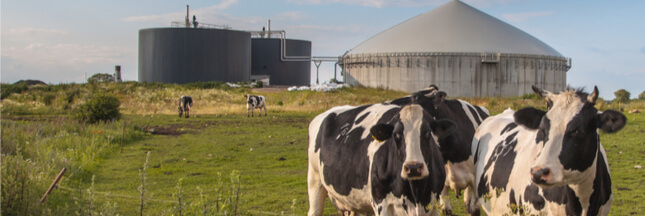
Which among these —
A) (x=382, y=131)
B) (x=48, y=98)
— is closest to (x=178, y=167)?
(x=382, y=131)

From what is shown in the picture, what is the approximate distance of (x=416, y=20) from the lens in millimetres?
58344

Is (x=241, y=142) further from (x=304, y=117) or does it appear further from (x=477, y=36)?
(x=477, y=36)

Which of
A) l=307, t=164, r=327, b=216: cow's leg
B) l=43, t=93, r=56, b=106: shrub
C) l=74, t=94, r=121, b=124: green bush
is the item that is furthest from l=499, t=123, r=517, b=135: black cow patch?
l=43, t=93, r=56, b=106: shrub

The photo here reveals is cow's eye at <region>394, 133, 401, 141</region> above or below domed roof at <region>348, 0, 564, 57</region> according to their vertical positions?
below

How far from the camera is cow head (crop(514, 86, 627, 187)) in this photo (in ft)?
14.0

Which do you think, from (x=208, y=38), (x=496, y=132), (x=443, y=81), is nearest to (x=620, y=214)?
(x=496, y=132)

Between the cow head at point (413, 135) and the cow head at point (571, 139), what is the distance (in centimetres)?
94

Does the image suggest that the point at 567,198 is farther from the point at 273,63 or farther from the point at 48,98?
the point at 273,63

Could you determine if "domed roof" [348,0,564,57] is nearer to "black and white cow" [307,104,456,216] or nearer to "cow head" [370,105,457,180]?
"black and white cow" [307,104,456,216]

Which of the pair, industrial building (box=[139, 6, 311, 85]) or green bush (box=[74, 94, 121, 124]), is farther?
industrial building (box=[139, 6, 311, 85])

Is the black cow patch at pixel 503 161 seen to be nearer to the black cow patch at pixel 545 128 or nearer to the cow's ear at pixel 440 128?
the cow's ear at pixel 440 128

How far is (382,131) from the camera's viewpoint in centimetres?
535

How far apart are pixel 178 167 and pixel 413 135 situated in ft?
28.2

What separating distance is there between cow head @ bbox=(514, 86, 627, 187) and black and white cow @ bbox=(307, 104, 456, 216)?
82 centimetres
